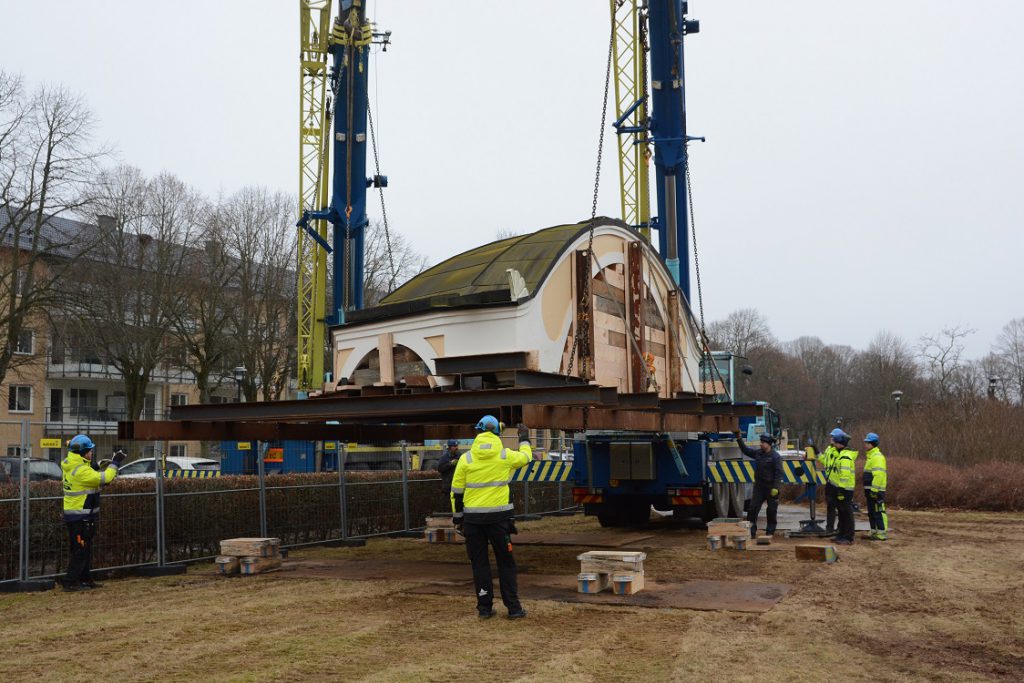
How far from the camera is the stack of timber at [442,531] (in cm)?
1630

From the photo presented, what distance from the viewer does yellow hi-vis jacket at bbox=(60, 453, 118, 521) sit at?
11.6 metres

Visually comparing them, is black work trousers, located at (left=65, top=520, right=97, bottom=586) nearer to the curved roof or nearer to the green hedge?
the green hedge

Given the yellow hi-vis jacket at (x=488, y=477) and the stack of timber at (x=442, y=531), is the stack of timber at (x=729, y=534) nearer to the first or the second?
the stack of timber at (x=442, y=531)

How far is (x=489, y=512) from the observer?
9.02 m

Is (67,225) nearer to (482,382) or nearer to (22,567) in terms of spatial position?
(22,567)

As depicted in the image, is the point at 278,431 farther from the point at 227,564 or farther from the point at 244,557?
the point at 227,564

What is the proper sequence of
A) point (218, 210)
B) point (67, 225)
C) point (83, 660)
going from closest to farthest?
point (83, 660), point (218, 210), point (67, 225)

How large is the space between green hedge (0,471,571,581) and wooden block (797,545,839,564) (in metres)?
7.55

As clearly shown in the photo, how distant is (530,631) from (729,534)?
692 cm

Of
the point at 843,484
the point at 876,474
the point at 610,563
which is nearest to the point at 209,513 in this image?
the point at 610,563

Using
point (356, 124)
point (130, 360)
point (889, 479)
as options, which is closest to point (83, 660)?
point (889, 479)

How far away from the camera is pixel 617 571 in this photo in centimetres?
1028

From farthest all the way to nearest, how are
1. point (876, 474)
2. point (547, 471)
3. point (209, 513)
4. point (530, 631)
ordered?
point (547, 471)
point (876, 474)
point (209, 513)
point (530, 631)

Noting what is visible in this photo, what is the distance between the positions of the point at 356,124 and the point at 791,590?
71.8 feet
